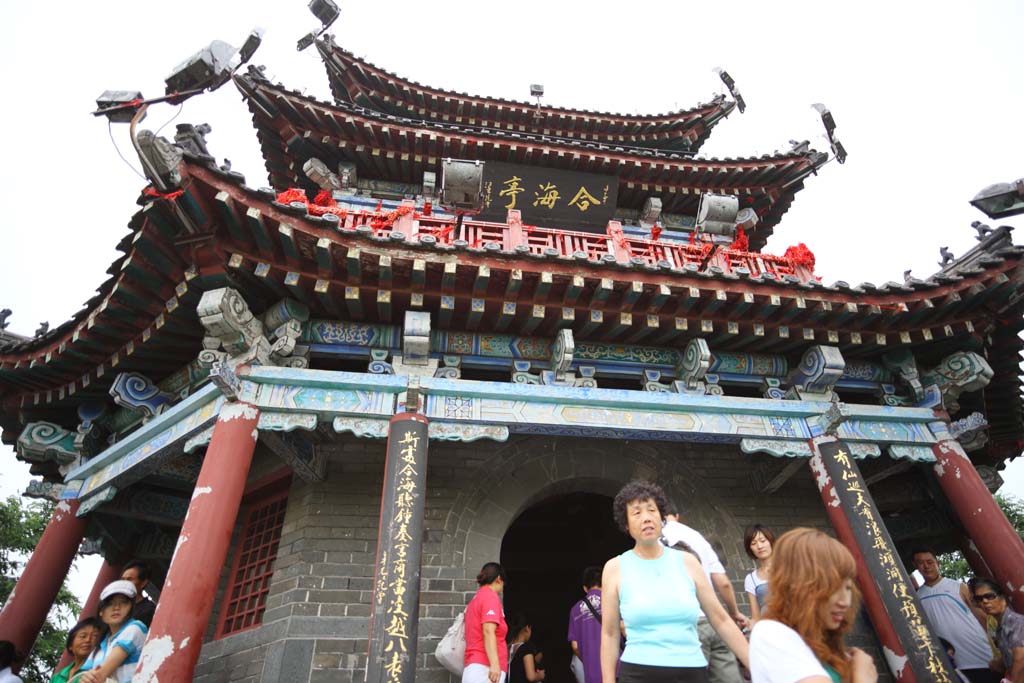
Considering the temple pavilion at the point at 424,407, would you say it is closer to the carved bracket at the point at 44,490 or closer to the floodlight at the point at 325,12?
the carved bracket at the point at 44,490

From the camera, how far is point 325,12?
38.2ft

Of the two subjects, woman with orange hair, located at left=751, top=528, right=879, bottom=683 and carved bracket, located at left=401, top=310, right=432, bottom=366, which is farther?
carved bracket, located at left=401, top=310, right=432, bottom=366

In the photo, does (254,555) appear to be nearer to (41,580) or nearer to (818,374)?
(41,580)

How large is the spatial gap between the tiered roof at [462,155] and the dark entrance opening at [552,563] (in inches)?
229

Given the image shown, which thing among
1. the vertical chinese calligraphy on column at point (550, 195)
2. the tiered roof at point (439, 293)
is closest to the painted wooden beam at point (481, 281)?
the tiered roof at point (439, 293)

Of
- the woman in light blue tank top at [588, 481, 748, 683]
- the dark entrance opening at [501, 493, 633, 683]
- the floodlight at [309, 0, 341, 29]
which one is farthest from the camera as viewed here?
the floodlight at [309, 0, 341, 29]

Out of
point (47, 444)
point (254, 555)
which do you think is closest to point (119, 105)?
point (47, 444)

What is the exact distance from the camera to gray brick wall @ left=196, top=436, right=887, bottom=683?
573 centimetres

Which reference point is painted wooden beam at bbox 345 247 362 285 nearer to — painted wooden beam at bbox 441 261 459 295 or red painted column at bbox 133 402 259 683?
painted wooden beam at bbox 441 261 459 295

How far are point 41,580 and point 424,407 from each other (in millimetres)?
4641

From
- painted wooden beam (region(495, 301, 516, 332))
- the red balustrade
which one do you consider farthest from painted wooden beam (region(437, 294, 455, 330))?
the red balustrade

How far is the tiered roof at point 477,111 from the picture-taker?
439 inches

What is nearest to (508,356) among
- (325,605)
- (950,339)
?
(325,605)

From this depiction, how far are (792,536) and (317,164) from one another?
9.35 metres
